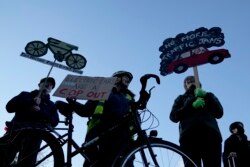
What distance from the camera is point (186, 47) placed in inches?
303

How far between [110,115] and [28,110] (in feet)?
3.51

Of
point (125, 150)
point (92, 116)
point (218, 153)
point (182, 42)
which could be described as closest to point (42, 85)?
point (92, 116)

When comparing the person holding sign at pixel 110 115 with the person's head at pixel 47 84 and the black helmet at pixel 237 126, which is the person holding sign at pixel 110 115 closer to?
the person's head at pixel 47 84

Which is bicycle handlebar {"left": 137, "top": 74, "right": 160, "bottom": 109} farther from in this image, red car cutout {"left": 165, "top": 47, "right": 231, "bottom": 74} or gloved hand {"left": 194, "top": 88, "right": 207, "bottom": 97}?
red car cutout {"left": 165, "top": 47, "right": 231, "bottom": 74}

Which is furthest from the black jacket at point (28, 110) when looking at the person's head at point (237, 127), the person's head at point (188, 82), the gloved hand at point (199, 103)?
the person's head at point (237, 127)

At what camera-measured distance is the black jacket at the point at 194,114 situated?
4.75 meters

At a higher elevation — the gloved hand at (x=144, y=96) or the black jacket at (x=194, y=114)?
the black jacket at (x=194, y=114)

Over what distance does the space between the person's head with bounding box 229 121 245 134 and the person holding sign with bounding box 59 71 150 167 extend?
2.51 m

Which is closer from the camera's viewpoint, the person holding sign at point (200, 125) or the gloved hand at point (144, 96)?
the gloved hand at point (144, 96)

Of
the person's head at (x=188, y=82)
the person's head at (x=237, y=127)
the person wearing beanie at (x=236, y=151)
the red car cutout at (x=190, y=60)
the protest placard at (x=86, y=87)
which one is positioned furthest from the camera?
the red car cutout at (x=190, y=60)

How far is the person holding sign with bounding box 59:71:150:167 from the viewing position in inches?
144

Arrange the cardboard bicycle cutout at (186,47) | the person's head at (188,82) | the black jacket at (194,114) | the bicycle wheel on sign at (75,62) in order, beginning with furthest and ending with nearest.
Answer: the cardboard bicycle cutout at (186,47) < the person's head at (188,82) < the bicycle wheel on sign at (75,62) < the black jacket at (194,114)

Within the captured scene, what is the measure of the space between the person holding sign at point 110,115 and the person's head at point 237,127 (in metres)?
2.51

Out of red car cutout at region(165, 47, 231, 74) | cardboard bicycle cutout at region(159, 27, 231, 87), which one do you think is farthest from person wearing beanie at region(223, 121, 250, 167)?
cardboard bicycle cutout at region(159, 27, 231, 87)
